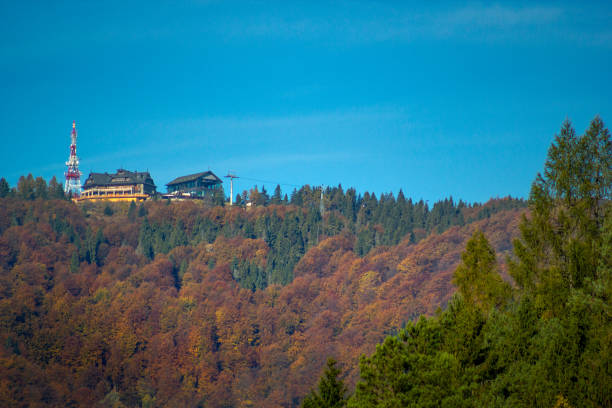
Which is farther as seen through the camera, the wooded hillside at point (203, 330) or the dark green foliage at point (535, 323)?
the wooded hillside at point (203, 330)

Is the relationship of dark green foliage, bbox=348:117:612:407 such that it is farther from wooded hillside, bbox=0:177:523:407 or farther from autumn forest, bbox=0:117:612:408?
wooded hillside, bbox=0:177:523:407

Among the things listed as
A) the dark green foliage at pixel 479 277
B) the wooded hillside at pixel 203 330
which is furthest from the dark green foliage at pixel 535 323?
the wooded hillside at pixel 203 330

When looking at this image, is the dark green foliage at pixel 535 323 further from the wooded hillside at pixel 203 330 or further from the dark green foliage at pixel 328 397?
the wooded hillside at pixel 203 330

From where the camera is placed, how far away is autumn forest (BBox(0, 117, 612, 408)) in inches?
1009

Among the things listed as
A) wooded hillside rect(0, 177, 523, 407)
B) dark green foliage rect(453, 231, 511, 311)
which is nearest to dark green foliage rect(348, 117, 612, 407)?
dark green foliage rect(453, 231, 511, 311)

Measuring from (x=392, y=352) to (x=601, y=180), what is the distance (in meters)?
9.91

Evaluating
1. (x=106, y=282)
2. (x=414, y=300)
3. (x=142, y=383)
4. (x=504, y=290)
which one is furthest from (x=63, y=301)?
(x=504, y=290)

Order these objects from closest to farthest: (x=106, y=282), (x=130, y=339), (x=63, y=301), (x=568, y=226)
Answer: (x=568, y=226) → (x=130, y=339) → (x=63, y=301) → (x=106, y=282)

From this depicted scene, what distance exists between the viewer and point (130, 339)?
547 feet

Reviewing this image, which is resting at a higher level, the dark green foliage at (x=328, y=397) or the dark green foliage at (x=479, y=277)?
the dark green foliage at (x=479, y=277)

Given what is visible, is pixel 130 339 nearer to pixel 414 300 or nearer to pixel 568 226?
pixel 414 300

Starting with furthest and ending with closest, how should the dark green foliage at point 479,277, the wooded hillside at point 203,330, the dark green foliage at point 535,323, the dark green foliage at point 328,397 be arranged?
the wooded hillside at point 203,330 → the dark green foliage at point 479,277 → the dark green foliage at point 328,397 → the dark green foliage at point 535,323

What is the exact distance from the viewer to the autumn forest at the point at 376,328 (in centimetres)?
2564

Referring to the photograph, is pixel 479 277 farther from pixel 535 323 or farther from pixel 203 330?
pixel 203 330
